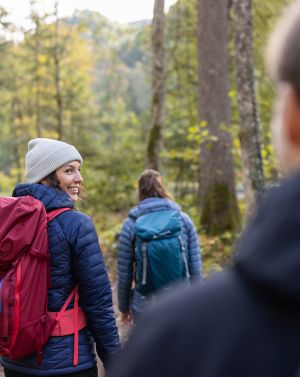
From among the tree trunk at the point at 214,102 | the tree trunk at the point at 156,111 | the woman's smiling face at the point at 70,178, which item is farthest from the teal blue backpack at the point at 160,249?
the tree trunk at the point at 214,102

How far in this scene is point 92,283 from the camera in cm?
316

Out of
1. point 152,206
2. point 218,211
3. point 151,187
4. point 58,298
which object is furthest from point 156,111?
point 58,298

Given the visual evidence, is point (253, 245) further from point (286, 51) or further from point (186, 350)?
point (286, 51)

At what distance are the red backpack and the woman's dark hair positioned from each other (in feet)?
5.95

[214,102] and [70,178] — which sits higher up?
[70,178]

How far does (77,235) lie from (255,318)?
2.31m

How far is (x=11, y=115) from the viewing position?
29750mm

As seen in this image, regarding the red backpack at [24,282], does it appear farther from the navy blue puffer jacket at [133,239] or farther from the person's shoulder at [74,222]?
the navy blue puffer jacket at [133,239]

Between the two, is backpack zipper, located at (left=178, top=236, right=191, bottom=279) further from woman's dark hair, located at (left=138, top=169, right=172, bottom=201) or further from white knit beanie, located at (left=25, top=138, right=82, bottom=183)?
white knit beanie, located at (left=25, top=138, right=82, bottom=183)

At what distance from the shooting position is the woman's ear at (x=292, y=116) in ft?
3.32

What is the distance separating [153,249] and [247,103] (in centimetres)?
333

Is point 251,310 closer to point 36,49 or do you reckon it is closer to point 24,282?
point 24,282

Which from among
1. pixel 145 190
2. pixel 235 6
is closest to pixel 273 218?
pixel 145 190

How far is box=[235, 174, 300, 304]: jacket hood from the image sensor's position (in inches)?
33.3
